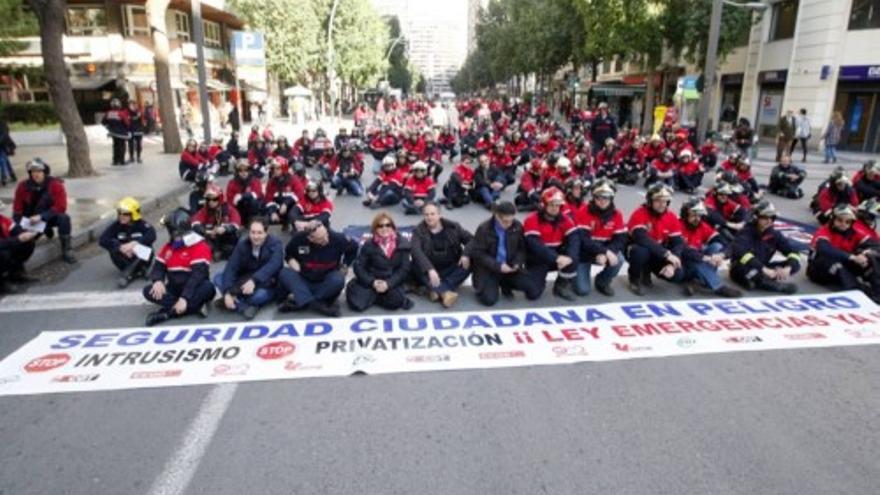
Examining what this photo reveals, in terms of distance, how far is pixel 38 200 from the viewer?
8320 mm

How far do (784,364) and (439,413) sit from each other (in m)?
3.06

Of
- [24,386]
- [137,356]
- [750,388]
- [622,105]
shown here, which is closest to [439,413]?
A: [750,388]

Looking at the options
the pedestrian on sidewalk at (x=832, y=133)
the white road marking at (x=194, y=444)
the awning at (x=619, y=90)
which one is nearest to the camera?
the white road marking at (x=194, y=444)

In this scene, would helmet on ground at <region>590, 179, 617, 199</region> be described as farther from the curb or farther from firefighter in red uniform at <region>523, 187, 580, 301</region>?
the curb

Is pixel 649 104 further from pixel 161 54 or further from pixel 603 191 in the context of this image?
pixel 603 191

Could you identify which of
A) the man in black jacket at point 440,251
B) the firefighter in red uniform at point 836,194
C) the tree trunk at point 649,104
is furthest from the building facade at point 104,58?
the firefighter in red uniform at point 836,194

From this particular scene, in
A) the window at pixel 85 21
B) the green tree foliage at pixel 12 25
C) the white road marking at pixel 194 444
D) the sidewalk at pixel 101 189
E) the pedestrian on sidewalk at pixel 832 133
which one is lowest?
the white road marking at pixel 194 444

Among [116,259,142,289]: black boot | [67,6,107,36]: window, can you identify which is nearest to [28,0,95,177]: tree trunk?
[116,259,142,289]: black boot

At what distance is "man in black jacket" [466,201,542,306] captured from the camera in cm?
666

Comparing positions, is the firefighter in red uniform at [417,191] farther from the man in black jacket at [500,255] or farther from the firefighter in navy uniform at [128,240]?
the firefighter in navy uniform at [128,240]

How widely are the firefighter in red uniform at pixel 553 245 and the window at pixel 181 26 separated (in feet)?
111

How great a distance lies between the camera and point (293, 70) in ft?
129

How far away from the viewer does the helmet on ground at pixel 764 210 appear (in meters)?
6.95

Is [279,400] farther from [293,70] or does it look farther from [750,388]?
[293,70]
